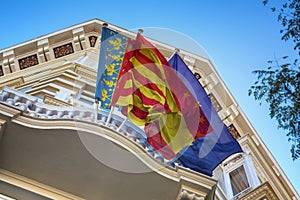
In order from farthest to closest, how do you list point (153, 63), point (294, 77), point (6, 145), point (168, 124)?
point (153, 63) < point (168, 124) < point (6, 145) < point (294, 77)

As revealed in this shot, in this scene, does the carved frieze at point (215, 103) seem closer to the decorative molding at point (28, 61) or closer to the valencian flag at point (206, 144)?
the valencian flag at point (206, 144)

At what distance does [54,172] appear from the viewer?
8.26 metres

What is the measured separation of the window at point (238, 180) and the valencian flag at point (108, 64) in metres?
5.76

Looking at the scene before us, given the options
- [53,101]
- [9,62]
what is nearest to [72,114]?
[53,101]

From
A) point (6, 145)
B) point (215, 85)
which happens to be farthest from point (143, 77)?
point (215, 85)

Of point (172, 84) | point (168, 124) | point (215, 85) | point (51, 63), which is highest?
point (51, 63)

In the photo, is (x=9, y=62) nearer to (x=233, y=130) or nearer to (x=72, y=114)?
(x=233, y=130)

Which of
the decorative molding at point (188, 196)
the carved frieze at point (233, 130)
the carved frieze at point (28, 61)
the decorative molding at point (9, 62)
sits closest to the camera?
the decorative molding at point (188, 196)

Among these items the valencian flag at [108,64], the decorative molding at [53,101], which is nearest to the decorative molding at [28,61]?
the decorative molding at [53,101]

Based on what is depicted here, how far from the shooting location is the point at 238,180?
47.0ft

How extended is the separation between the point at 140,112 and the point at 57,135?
6.67ft

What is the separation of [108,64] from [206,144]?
305cm

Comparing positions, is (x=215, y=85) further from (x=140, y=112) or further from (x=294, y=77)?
(x=294, y=77)

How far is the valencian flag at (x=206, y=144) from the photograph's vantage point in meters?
9.41
